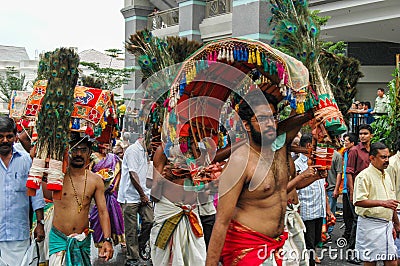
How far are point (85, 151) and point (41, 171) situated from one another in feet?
2.51

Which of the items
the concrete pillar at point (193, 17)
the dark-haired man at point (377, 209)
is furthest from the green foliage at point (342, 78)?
the concrete pillar at point (193, 17)

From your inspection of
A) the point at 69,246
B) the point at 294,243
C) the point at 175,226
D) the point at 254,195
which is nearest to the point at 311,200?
the point at 294,243

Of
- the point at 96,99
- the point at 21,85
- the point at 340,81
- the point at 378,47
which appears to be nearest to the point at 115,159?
the point at 96,99

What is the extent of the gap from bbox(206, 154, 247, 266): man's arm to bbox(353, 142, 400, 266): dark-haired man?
125 inches

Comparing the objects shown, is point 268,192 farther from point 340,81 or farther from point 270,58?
point 340,81

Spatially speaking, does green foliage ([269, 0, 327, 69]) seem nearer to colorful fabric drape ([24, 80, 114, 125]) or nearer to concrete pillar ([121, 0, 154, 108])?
colorful fabric drape ([24, 80, 114, 125])

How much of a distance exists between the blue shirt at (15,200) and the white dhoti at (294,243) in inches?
104

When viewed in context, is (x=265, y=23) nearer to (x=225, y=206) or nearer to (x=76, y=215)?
(x=76, y=215)

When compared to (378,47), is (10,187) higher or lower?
lower

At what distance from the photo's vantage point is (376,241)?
7.39 m

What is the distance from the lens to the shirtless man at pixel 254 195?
4.68 metres

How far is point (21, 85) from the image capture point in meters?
35.4

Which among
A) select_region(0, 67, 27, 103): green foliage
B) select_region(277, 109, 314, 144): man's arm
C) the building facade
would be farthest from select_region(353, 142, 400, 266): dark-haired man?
select_region(0, 67, 27, 103): green foliage

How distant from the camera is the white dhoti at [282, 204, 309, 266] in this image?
534 centimetres
